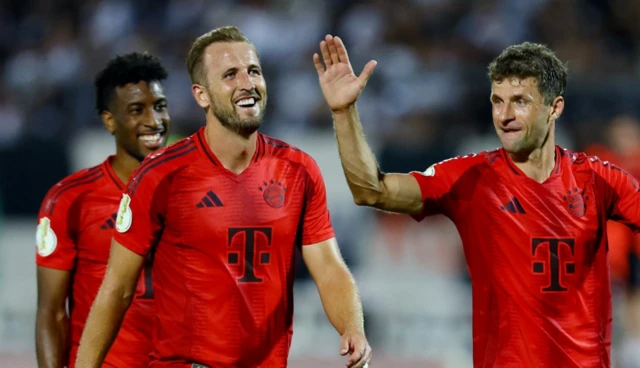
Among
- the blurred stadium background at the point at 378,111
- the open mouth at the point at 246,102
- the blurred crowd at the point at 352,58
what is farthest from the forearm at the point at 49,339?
the blurred crowd at the point at 352,58

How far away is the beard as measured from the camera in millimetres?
4867

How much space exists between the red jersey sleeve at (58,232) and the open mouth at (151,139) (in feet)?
1.57

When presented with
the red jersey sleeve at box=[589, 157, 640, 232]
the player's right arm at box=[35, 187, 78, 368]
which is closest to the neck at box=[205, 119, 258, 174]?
the player's right arm at box=[35, 187, 78, 368]

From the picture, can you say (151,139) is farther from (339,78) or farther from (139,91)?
(339,78)

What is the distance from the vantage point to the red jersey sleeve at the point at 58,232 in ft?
18.9

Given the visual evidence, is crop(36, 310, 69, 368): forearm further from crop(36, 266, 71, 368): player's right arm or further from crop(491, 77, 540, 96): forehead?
crop(491, 77, 540, 96): forehead

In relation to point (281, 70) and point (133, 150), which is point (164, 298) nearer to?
point (133, 150)

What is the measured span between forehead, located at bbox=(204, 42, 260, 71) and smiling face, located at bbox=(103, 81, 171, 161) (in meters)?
1.12

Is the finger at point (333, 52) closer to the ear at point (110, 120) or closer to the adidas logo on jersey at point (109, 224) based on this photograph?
the adidas logo on jersey at point (109, 224)

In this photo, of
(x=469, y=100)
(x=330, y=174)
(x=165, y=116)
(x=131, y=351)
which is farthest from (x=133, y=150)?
(x=469, y=100)

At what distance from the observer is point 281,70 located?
1170 centimetres

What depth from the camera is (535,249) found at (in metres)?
4.95

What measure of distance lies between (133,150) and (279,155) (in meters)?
1.30

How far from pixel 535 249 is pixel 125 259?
73.2 inches
